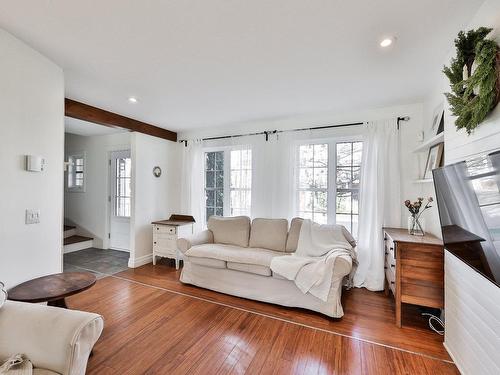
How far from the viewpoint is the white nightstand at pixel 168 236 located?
151 inches

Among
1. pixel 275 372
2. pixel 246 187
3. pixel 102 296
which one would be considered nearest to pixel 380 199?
pixel 246 187

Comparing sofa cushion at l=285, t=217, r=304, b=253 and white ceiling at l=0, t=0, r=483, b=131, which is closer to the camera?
white ceiling at l=0, t=0, r=483, b=131

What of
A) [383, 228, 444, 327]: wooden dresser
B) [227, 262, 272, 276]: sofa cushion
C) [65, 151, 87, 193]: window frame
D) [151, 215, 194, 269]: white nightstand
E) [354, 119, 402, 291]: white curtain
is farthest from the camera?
[65, 151, 87, 193]: window frame

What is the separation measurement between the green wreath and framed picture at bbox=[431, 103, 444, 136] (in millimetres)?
833

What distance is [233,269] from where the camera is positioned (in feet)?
9.31

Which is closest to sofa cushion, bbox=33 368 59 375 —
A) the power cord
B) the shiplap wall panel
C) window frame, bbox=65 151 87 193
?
the shiplap wall panel

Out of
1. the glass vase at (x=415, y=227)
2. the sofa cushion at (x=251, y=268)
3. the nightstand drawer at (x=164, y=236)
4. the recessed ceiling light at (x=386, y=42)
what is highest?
the recessed ceiling light at (x=386, y=42)

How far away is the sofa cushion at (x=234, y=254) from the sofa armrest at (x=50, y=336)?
1.71 metres

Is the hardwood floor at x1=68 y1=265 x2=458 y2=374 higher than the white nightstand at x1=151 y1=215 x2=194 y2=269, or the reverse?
the white nightstand at x1=151 y1=215 x2=194 y2=269

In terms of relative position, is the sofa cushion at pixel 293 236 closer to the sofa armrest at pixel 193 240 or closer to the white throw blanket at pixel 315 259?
the white throw blanket at pixel 315 259

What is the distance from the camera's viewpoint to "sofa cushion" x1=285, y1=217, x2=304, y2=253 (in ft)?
10.1

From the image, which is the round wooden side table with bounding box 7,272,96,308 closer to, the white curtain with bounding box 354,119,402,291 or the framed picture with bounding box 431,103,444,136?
the white curtain with bounding box 354,119,402,291

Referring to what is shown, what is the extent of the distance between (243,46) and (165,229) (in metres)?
3.11

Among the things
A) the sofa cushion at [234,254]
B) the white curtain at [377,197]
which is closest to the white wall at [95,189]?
the sofa cushion at [234,254]
